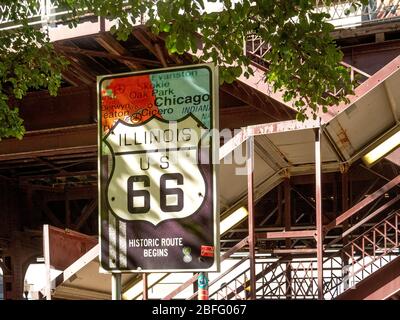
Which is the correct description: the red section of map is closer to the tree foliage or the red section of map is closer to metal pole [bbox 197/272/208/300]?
metal pole [bbox 197/272/208/300]

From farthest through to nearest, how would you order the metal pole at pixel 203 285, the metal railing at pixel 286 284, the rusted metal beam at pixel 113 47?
the metal railing at pixel 286 284
the rusted metal beam at pixel 113 47
the metal pole at pixel 203 285

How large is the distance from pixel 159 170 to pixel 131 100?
618mm

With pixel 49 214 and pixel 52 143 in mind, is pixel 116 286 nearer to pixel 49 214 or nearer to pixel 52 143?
pixel 52 143

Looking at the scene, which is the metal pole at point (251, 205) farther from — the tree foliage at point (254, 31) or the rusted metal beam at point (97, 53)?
the rusted metal beam at point (97, 53)

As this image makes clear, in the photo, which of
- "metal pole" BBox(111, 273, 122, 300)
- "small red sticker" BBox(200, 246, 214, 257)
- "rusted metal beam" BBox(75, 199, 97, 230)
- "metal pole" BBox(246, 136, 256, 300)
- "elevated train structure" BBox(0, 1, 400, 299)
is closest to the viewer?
"small red sticker" BBox(200, 246, 214, 257)

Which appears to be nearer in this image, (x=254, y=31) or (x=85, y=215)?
(x=254, y=31)

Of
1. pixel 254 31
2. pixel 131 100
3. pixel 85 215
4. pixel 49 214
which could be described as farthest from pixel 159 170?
pixel 49 214

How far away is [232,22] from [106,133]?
11.8 ft

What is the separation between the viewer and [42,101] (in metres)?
15.6

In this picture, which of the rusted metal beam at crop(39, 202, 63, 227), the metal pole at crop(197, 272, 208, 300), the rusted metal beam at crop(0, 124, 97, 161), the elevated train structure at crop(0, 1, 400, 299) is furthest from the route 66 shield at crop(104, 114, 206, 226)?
the rusted metal beam at crop(39, 202, 63, 227)

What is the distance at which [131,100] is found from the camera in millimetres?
4906

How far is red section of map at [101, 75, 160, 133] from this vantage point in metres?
4.88

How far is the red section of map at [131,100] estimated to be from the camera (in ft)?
16.0

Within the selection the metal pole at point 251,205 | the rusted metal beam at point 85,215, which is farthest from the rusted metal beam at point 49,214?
the metal pole at point 251,205
